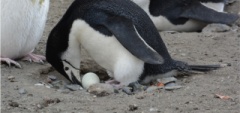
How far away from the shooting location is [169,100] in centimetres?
313

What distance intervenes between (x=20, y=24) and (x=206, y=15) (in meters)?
1.81

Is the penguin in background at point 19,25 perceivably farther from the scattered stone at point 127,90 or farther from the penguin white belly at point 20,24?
the scattered stone at point 127,90

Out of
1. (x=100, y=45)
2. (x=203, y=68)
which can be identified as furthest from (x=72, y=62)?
(x=203, y=68)

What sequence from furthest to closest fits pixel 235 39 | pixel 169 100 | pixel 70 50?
pixel 235 39
pixel 70 50
pixel 169 100

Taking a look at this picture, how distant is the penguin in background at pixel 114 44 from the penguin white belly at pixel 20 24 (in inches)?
6.5

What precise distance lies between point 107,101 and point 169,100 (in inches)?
12.4

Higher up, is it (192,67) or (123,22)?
(123,22)

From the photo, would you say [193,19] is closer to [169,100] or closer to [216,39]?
[216,39]

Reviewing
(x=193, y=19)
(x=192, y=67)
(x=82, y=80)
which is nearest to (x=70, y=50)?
(x=82, y=80)

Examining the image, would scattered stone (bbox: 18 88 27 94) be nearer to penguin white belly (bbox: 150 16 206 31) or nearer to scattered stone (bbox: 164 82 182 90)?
scattered stone (bbox: 164 82 182 90)

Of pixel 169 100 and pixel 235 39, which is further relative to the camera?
pixel 235 39

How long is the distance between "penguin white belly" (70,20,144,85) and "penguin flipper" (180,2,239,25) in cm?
152

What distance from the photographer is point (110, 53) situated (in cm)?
360

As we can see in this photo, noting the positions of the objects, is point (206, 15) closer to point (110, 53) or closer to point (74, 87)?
point (110, 53)
